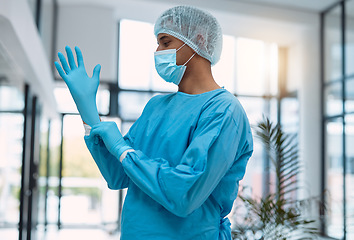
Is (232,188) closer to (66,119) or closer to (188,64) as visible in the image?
(188,64)

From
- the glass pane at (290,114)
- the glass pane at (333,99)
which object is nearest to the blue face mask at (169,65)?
the glass pane at (333,99)

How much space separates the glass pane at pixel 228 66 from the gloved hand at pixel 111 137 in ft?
24.6

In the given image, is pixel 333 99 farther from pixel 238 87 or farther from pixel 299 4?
pixel 238 87

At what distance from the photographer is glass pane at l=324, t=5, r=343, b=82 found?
736 cm

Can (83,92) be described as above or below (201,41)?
below

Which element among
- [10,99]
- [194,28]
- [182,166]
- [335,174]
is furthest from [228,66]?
[182,166]

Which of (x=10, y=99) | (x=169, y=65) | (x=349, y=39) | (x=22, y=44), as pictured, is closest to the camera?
(x=169, y=65)

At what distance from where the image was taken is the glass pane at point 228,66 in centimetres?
857

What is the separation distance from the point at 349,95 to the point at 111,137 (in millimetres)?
6512

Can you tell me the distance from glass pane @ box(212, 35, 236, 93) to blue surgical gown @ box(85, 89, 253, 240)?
7.36 metres

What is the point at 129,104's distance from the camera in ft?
26.3

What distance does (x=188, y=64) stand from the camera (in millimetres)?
1283

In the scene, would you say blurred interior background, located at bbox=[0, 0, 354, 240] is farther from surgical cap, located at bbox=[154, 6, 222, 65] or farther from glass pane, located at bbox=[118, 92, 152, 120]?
surgical cap, located at bbox=[154, 6, 222, 65]

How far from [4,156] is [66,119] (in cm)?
429
